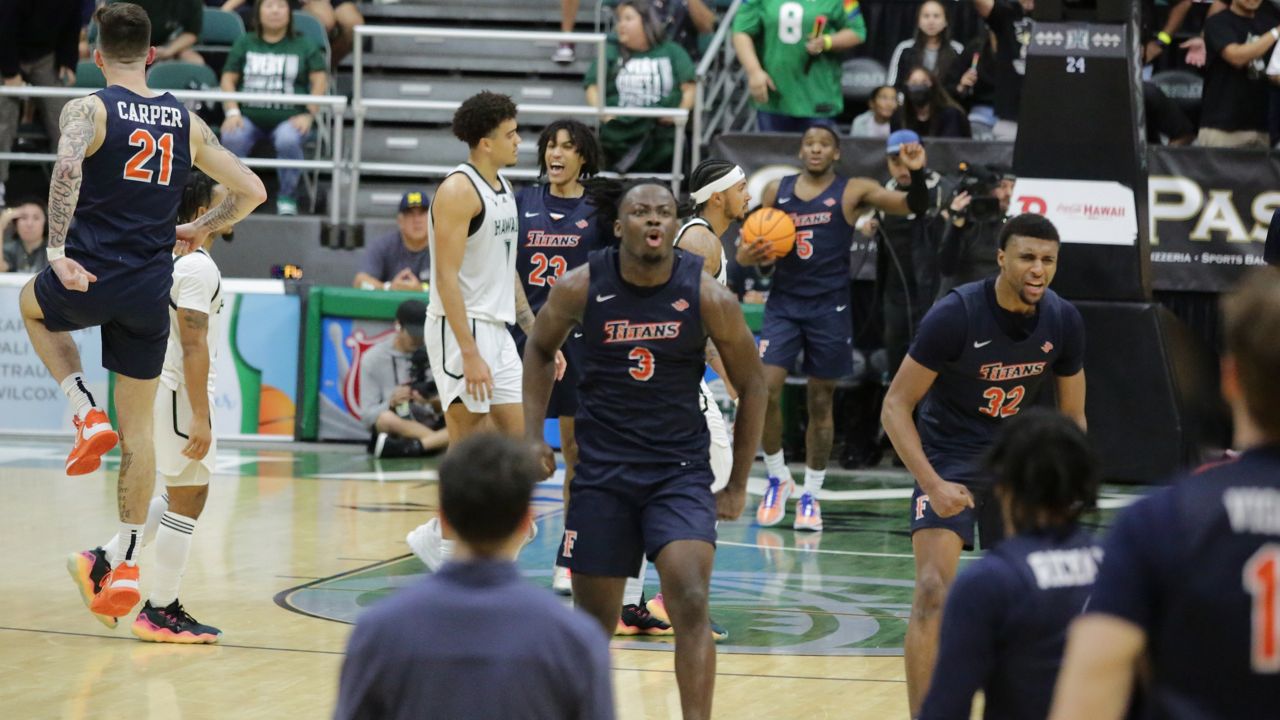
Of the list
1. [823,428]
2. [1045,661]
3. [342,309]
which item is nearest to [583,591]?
[1045,661]

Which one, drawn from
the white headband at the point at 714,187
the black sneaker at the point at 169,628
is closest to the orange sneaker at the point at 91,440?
the black sneaker at the point at 169,628

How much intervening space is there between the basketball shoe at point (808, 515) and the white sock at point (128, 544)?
460cm

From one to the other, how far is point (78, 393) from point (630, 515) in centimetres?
287

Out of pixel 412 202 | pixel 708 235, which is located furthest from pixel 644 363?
pixel 412 202

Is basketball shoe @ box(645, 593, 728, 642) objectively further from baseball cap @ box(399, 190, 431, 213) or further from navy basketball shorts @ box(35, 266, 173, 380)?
baseball cap @ box(399, 190, 431, 213)

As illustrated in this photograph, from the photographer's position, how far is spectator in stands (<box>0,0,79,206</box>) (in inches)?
606

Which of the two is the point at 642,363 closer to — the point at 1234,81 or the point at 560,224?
the point at 560,224

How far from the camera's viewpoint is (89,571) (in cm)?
735

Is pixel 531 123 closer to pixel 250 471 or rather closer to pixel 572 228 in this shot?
pixel 250 471

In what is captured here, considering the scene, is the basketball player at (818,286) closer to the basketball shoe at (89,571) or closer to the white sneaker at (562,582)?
the white sneaker at (562,582)

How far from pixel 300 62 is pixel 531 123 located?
8.34 ft

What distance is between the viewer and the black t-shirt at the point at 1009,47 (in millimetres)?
14211

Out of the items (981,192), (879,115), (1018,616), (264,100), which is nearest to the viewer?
(1018,616)

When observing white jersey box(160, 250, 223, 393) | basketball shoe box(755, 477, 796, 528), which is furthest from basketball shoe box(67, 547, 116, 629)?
basketball shoe box(755, 477, 796, 528)
